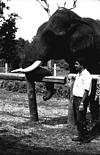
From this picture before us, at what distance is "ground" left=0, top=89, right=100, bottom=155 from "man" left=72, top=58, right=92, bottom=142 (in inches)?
8.1

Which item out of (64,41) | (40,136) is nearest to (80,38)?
(64,41)

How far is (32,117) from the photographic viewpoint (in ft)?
32.3

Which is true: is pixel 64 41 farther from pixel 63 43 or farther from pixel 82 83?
pixel 82 83

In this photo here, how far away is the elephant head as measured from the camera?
9.13 metres

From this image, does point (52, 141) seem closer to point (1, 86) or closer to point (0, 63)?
point (1, 86)

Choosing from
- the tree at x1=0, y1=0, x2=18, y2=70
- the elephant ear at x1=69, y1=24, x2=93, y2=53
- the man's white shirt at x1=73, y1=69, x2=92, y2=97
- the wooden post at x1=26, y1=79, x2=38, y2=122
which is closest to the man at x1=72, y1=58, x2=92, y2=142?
the man's white shirt at x1=73, y1=69, x2=92, y2=97

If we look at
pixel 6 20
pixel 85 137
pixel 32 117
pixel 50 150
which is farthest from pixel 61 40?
pixel 6 20

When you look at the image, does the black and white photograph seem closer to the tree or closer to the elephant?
the elephant

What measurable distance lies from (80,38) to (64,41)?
490mm

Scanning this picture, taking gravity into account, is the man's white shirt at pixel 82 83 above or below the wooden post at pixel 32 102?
above

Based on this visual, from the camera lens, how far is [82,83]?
764 cm

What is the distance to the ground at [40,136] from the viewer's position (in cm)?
684

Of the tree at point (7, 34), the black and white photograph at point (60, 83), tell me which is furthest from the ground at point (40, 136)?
the tree at point (7, 34)

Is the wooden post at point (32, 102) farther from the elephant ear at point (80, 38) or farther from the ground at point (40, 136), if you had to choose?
the elephant ear at point (80, 38)
